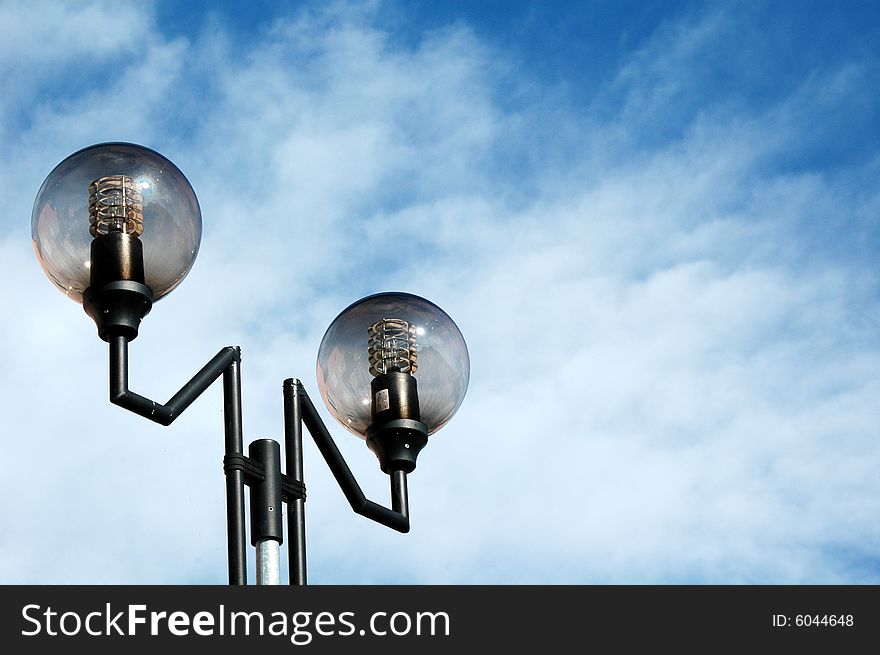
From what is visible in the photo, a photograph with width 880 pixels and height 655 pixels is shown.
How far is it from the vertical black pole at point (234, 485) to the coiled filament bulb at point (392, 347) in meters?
0.64

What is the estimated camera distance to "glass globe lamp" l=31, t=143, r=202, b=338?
5266mm

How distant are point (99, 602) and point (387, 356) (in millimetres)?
2305

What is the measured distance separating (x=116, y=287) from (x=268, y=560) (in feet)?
3.34

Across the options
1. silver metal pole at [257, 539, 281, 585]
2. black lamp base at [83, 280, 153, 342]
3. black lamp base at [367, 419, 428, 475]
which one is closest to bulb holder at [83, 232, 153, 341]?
black lamp base at [83, 280, 153, 342]

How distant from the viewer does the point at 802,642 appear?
13.3ft

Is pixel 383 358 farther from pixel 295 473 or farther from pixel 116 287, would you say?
pixel 116 287

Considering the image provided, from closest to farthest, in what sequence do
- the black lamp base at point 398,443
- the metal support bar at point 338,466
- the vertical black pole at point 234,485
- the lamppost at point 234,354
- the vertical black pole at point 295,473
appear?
the vertical black pole at point 234,485 → the lamppost at point 234,354 → the vertical black pole at point 295,473 → the metal support bar at point 338,466 → the black lamp base at point 398,443

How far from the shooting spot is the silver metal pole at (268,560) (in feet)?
16.9

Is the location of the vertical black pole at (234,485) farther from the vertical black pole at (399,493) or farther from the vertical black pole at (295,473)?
the vertical black pole at (399,493)

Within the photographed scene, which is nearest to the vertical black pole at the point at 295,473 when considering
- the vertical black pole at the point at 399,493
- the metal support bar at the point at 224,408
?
the metal support bar at the point at 224,408

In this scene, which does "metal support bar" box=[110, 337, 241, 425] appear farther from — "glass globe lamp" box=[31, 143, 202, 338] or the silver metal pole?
the silver metal pole

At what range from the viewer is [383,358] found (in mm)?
5953

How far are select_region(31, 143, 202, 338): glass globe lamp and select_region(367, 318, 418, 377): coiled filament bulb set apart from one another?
822mm

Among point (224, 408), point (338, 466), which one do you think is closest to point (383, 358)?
point (338, 466)
